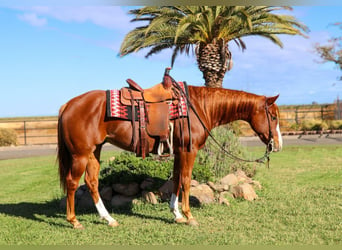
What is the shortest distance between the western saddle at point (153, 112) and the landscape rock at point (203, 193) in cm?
152

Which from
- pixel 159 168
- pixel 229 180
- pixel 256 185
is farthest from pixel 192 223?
pixel 256 185

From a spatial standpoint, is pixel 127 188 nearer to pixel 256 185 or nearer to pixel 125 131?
pixel 125 131

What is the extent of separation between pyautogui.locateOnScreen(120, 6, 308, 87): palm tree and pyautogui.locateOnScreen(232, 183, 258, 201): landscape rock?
23.8ft

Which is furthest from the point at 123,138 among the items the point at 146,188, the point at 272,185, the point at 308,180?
the point at 308,180

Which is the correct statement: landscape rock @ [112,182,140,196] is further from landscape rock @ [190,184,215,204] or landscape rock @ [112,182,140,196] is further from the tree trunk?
the tree trunk

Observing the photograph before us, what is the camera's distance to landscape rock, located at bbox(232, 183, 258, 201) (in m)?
6.62

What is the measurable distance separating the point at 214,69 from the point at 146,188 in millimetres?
7825

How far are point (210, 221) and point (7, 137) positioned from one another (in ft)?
65.5

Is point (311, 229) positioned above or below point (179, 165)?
below

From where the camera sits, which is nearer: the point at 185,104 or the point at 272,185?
the point at 185,104

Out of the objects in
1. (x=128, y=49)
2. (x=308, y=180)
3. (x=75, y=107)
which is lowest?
(x=308, y=180)

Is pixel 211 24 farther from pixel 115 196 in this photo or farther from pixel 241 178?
pixel 115 196

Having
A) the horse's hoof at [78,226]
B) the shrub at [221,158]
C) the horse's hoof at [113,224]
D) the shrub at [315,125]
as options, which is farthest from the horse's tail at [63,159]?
the shrub at [315,125]

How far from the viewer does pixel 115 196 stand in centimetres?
660
